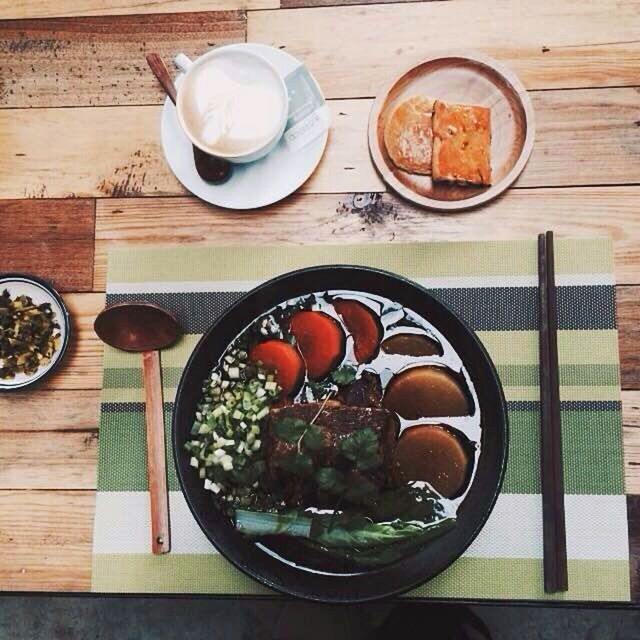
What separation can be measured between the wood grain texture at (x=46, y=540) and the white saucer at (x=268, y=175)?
0.54 metres

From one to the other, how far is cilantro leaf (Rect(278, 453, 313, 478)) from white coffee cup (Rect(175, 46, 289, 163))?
47cm

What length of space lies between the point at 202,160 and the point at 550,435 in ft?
2.32

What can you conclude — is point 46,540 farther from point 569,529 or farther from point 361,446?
point 569,529

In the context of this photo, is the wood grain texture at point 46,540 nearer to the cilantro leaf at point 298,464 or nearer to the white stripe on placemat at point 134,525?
the white stripe on placemat at point 134,525

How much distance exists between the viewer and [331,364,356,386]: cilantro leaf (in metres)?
1.09

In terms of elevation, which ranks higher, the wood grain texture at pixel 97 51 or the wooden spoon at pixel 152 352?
the wood grain texture at pixel 97 51

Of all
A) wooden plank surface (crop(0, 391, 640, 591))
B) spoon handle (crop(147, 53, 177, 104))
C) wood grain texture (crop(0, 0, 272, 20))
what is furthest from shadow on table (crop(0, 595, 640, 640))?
wood grain texture (crop(0, 0, 272, 20))

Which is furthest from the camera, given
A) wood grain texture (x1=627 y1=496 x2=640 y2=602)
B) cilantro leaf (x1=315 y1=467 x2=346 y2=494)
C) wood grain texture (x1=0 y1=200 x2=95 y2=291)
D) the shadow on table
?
the shadow on table

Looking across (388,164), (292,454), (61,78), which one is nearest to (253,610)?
(292,454)

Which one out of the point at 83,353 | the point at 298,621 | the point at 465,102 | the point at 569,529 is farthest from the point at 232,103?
the point at 298,621

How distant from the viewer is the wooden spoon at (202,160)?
1147 mm

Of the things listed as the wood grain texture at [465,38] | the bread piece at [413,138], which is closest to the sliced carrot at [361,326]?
the bread piece at [413,138]

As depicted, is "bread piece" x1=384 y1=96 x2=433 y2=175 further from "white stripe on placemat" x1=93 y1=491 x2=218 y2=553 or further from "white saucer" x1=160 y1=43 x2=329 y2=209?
"white stripe on placemat" x1=93 y1=491 x2=218 y2=553

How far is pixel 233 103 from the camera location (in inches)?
43.5
